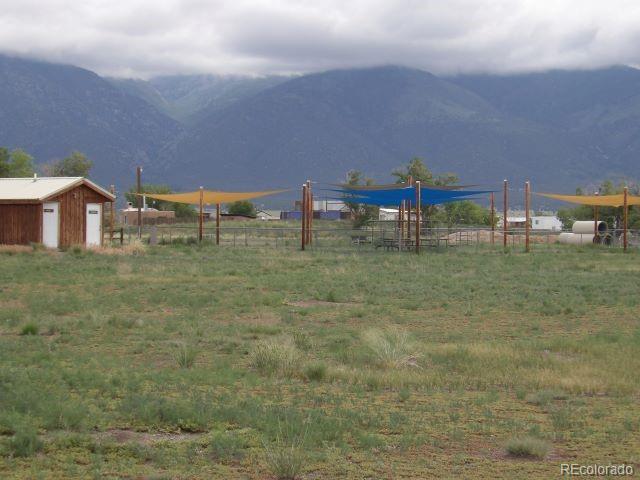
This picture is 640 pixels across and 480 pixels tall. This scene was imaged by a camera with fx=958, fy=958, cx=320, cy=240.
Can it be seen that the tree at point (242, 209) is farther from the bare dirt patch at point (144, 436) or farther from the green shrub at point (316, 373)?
the bare dirt patch at point (144, 436)

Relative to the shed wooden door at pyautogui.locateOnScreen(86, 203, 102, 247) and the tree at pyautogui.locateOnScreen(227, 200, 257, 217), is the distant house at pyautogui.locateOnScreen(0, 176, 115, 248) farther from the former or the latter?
the tree at pyautogui.locateOnScreen(227, 200, 257, 217)

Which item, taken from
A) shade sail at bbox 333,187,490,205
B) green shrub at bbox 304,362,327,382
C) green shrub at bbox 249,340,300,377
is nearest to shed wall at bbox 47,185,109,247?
shade sail at bbox 333,187,490,205

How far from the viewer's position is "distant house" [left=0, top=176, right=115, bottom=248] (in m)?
35.5

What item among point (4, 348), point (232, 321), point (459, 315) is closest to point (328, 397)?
point (4, 348)

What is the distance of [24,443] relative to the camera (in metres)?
8.00

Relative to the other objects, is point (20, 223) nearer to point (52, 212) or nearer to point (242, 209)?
point (52, 212)

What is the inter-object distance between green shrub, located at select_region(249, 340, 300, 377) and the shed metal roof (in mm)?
24616

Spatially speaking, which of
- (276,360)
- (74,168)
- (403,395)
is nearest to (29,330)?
(276,360)

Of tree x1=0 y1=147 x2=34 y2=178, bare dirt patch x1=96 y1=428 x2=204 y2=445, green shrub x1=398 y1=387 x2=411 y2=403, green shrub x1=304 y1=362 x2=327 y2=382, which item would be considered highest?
tree x1=0 y1=147 x2=34 y2=178

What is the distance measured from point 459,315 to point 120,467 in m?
11.2

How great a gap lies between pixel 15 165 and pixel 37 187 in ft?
123

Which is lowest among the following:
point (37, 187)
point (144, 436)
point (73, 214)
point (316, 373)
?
point (144, 436)

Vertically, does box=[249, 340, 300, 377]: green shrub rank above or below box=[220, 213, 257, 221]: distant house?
below

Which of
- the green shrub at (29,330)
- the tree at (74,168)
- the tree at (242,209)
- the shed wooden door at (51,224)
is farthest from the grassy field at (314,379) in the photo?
the tree at (242,209)
